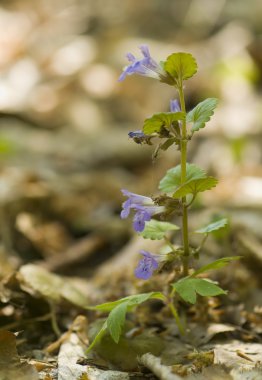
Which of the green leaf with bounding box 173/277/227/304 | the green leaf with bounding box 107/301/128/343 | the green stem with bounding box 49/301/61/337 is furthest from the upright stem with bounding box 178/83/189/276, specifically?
the green stem with bounding box 49/301/61/337

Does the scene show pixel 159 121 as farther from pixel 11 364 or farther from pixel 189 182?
pixel 11 364

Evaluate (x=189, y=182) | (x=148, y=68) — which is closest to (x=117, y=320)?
(x=189, y=182)

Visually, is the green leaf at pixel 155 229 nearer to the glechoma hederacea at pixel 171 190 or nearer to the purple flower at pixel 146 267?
the glechoma hederacea at pixel 171 190

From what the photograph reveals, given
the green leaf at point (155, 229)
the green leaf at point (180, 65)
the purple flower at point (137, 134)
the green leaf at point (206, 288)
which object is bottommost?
the green leaf at point (206, 288)

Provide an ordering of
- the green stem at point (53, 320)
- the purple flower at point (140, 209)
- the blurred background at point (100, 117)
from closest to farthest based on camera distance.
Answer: the purple flower at point (140, 209) → the green stem at point (53, 320) → the blurred background at point (100, 117)

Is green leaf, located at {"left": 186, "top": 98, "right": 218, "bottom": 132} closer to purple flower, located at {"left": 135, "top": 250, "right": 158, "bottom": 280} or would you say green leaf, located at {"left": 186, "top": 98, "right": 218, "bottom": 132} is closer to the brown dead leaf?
purple flower, located at {"left": 135, "top": 250, "right": 158, "bottom": 280}

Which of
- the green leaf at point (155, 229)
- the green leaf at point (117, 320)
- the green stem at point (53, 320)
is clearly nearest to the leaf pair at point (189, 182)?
the green leaf at point (155, 229)
